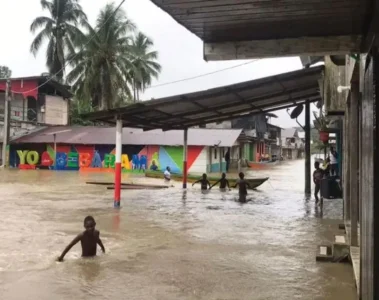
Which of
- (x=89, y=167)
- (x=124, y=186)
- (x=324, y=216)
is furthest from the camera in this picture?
(x=89, y=167)

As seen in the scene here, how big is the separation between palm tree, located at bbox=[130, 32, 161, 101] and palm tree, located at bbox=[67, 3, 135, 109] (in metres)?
1.36

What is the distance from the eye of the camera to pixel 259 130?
182 feet

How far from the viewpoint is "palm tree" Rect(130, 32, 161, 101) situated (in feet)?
133

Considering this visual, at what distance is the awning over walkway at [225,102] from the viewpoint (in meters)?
13.4

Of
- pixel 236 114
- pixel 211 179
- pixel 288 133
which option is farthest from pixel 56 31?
pixel 288 133

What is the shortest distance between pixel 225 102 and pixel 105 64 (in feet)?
78.2

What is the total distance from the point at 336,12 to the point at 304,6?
12.5 inches

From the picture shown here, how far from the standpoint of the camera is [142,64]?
142ft

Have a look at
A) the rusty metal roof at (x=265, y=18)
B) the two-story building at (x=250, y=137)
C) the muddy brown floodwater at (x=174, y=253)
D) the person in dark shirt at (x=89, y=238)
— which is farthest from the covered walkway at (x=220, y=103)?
the two-story building at (x=250, y=137)

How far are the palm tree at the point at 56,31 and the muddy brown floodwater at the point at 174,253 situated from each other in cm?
2684

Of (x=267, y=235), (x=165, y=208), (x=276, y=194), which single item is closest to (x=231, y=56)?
(x=267, y=235)

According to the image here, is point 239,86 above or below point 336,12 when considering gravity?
above

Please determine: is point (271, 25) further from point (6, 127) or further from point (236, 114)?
point (6, 127)

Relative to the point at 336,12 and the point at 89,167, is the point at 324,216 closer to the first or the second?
the point at 336,12
